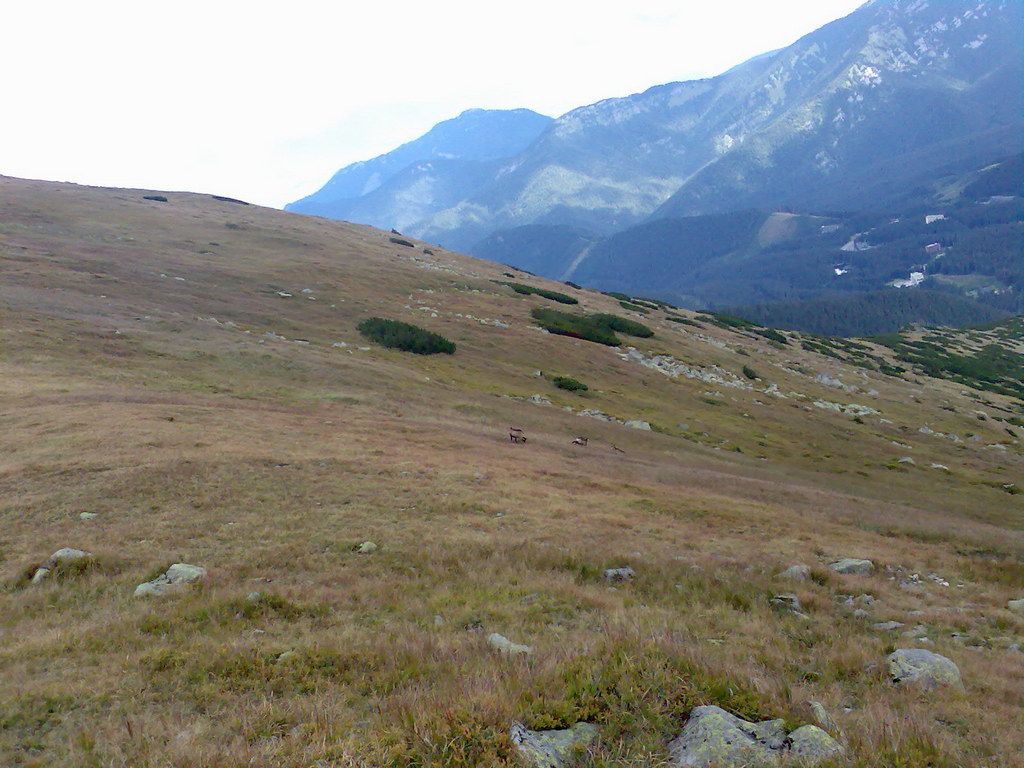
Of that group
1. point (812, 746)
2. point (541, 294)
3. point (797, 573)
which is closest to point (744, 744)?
point (812, 746)

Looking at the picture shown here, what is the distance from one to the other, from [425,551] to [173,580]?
444 centimetres

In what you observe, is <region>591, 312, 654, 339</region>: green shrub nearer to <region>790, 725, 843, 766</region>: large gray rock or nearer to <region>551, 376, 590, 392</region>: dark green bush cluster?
<region>551, 376, 590, 392</region>: dark green bush cluster

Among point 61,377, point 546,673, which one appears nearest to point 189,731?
point 546,673

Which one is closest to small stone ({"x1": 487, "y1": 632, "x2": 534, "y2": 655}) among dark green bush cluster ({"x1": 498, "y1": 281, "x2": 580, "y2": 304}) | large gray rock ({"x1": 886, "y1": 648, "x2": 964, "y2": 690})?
large gray rock ({"x1": 886, "y1": 648, "x2": 964, "y2": 690})

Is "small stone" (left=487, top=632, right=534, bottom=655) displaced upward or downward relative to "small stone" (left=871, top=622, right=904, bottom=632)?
upward

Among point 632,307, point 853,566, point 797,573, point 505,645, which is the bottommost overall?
point 853,566

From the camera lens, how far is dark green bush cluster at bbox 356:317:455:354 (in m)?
37.2

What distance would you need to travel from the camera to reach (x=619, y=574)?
10969 mm

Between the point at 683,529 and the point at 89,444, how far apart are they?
17.1 meters

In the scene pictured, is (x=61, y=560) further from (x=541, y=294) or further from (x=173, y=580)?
(x=541, y=294)

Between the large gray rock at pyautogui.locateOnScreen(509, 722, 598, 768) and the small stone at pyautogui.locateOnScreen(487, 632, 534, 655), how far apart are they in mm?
1830

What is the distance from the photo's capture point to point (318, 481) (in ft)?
50.0

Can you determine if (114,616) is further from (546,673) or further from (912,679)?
(912,679)

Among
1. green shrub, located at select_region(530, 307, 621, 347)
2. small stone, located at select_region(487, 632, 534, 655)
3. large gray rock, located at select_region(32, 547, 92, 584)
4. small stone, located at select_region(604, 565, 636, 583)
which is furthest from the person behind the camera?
green shrub, located at select_region(530, 307, 621, 347)
